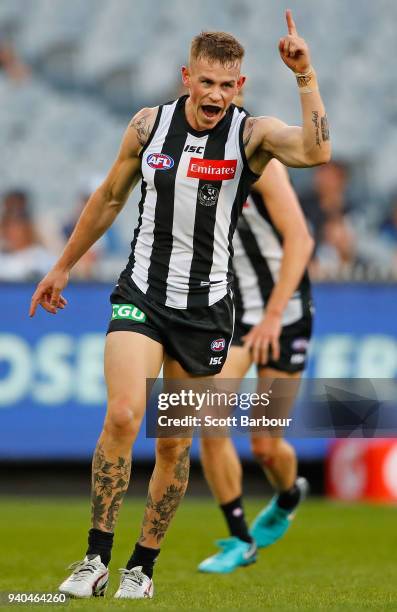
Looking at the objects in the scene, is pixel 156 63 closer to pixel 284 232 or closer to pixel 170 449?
pixel 284 232

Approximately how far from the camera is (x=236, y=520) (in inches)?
262

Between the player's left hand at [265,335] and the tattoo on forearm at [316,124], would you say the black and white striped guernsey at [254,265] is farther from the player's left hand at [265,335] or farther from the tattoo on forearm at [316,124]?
the tattoo on forearm at [316,124]

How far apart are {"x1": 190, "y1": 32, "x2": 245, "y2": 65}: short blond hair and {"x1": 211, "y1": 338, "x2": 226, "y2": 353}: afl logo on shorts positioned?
1185 millimetres

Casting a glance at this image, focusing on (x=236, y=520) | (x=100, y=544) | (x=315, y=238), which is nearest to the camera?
(x=100, y=544)

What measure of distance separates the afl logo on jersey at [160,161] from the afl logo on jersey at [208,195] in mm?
168

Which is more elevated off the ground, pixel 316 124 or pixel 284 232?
pixel 316 124

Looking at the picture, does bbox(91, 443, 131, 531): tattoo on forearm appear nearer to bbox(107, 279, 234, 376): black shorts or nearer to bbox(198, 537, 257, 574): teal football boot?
bbox(107, 279, 234, 376): black shorts

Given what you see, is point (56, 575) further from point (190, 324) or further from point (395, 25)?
point (395, 25)

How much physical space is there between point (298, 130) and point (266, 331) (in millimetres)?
1668

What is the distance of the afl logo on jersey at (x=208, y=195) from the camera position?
Answer: 16.2 ft

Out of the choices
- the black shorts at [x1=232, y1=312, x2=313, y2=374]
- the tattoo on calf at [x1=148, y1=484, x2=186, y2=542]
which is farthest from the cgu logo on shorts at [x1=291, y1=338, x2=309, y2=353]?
the tattoo on calf at [x1=148, y1=484, x2=186, y2=542]

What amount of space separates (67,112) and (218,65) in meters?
8.82

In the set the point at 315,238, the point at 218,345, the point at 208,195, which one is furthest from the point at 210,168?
the point at 315,238

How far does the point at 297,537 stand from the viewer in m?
8.16
